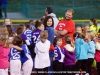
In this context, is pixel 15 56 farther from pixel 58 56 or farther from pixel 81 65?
pixel 81 65

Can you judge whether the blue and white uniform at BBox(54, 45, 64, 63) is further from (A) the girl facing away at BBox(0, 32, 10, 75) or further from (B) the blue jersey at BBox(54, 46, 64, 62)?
(A) the girl facing away at BBox(0, 32, 10, 75)

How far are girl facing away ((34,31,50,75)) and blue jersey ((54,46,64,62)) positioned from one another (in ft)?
0.98

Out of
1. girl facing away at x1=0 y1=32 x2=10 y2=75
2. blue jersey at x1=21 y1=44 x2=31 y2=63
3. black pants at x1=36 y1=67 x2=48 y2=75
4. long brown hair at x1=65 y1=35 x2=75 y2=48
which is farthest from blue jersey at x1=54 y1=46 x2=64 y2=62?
girl facing away at x1=0 y1=32 x2=10 y2=75

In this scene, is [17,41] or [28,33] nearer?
[17,41]

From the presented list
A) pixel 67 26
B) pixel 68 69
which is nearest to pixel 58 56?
pixel 68 69

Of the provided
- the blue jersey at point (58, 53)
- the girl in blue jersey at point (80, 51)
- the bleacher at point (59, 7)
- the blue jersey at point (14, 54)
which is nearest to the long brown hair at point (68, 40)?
the blue jersey at point (58, 53)

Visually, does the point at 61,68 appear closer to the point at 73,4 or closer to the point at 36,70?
the point at 36,70

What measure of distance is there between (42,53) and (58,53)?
0.49 meters

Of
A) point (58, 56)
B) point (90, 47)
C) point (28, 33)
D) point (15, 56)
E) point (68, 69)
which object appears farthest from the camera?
point (90, 47)

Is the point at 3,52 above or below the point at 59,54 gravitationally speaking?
above

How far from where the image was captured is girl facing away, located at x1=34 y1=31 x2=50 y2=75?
10164mm

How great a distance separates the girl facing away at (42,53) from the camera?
400 inches

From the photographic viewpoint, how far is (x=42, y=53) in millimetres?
10188

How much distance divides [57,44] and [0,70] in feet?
5.94
